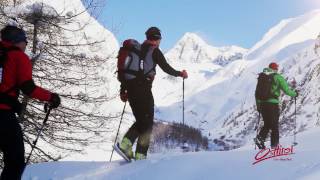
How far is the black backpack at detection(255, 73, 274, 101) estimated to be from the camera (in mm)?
11125

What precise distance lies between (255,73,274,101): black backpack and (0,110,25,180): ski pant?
6686 millimetres

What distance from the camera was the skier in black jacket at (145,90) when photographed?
8.31m

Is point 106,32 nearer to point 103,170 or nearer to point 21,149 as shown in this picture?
point 103,170

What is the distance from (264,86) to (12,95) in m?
6.75

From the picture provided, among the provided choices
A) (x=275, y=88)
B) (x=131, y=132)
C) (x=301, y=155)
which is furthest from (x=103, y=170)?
(x=275, y=88)

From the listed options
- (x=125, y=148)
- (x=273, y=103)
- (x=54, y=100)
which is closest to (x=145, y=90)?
(x=125, y=148)

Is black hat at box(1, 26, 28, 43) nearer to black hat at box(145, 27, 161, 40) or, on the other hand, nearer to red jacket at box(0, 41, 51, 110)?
red jacket at box(0, 41, 51, 110)

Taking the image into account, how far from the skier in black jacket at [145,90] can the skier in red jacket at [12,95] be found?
256 centimetres

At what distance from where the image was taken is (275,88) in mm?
11094

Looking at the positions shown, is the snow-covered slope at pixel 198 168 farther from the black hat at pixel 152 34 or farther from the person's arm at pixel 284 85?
the person's arm at pixel 284 85

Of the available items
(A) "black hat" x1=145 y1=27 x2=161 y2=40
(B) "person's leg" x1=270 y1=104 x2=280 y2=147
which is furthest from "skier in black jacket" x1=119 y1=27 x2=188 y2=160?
(B) "person's leg" x1=270 y1=104 x2=280 y2=147

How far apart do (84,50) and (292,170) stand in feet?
29.1

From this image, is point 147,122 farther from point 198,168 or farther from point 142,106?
point 198,168

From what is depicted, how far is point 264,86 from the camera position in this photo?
1117 centimetres
